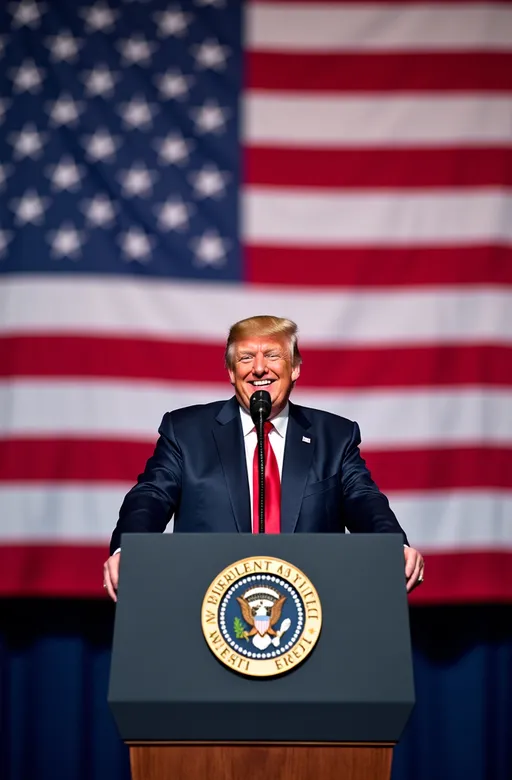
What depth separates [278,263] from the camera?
347cm

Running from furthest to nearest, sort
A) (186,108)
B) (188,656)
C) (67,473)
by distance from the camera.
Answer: (186,108) → (67,473) → (188,656)

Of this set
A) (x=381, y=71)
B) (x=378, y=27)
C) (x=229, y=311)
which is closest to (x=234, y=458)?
(x=229, y=311)

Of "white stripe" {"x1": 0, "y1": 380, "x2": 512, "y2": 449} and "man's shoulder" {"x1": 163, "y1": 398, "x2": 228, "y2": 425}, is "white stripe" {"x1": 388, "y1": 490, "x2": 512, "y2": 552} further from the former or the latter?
A: "man's shoulder" {"x1": 163, "y1": 398, "x2": 228, "y2": 425}

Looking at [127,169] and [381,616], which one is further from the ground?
[127,169]

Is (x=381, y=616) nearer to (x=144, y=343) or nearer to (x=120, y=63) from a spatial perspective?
(x=144, y=343)

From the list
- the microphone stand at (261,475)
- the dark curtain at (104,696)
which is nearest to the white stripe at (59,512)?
the dark curtain at (104,696)

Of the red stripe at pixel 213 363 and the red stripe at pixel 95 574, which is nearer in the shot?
the red stripe at pixel 95 574

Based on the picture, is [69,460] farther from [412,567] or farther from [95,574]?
[412,567]

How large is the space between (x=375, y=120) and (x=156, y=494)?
6.44 ft

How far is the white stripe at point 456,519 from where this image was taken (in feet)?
10.9

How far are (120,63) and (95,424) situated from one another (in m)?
1.37

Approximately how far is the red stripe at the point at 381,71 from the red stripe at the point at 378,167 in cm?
24

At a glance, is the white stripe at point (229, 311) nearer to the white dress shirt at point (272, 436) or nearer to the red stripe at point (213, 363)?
the red stripe at point (213, 363)

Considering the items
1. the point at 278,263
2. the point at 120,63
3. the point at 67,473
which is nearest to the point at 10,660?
the point at 67,473
